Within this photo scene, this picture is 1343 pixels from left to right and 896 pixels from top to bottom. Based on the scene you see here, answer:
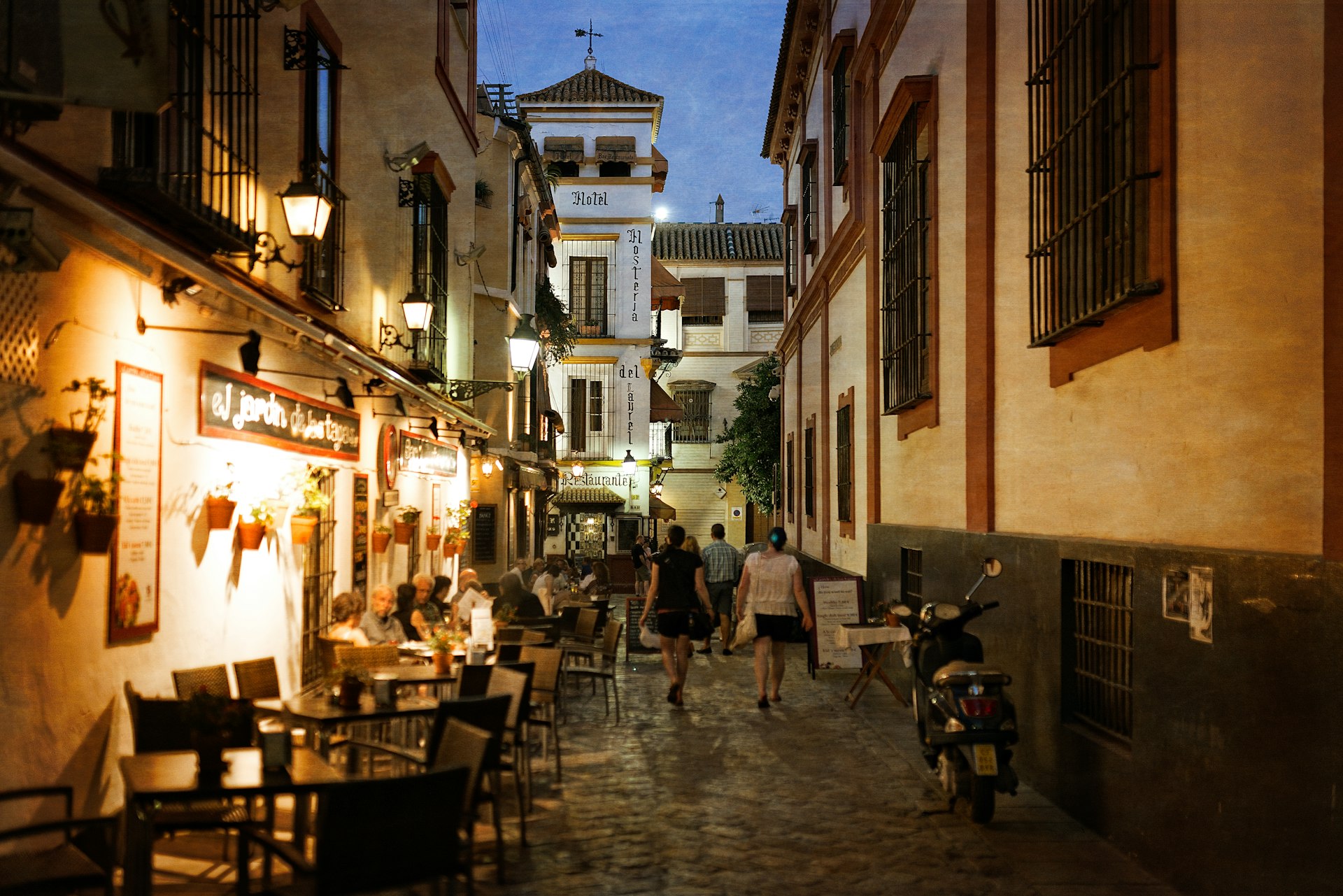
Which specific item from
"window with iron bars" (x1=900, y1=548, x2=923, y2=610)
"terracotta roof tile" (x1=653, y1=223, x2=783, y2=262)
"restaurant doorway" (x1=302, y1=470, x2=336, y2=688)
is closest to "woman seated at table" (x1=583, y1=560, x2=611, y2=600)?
"window with iron bars" (x1=900, y1=548, x2=923, y2=610)

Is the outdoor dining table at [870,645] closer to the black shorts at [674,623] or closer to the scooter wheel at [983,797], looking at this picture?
the black shorts at [674,623]

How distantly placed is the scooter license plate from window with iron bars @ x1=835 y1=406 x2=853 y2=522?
10272 mm

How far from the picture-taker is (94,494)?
19.9 feet

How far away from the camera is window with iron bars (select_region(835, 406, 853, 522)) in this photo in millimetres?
17922

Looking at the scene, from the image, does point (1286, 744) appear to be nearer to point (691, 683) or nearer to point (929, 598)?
point (929, 598)

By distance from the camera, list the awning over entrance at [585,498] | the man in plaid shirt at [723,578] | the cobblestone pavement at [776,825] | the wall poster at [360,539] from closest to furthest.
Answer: the cobblestone pavement at [776,825]
the wall poster at [360,539]
the man in plaid shirt at [723,578]
the awning over entrance at [585,498]

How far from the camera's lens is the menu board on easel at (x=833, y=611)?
46.2 ft

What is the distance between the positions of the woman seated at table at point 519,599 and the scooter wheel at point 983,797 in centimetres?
727

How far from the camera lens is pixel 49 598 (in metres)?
5.80

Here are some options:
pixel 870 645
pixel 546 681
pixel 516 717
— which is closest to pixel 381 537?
pixel 546 681

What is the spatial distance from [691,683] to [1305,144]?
10.6 m

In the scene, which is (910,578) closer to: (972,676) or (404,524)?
(404,524)


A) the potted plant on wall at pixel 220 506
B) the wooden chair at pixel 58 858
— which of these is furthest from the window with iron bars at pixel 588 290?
the wooden chair at pixel 58 858

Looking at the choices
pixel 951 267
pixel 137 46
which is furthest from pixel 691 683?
pixel 137 46
